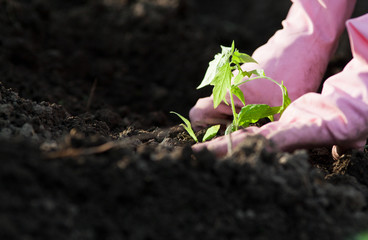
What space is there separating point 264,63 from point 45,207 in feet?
3.85

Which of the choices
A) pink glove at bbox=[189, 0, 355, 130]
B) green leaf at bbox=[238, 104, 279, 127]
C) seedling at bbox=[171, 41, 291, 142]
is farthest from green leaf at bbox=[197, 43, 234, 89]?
pink glove at bbox=[189, 0, 355, 130]

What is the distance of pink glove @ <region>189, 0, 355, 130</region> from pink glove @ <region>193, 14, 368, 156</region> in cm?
27

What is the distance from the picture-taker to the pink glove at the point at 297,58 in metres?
1.79

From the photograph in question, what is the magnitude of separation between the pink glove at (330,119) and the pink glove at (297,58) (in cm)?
27

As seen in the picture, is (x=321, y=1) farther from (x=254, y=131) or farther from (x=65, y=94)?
(x=65, y=94)

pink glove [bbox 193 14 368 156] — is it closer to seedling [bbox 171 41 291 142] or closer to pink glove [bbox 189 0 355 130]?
seedling [bbox 171 41 291 142]

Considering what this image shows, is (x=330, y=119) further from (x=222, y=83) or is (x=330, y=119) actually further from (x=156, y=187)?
(x=156, y=187)

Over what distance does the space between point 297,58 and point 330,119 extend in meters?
0.45

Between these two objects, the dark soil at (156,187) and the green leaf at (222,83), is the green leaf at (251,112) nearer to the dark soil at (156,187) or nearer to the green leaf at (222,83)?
the green leaf at (222,83)

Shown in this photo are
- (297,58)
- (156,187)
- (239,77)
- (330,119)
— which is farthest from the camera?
(297,58)

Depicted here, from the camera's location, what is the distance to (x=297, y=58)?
1.79 m

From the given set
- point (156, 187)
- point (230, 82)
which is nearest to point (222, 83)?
point (230, 82)

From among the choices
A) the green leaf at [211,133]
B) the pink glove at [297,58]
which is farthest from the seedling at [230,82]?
the pink glove at [297,58]

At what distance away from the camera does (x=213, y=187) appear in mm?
1017
